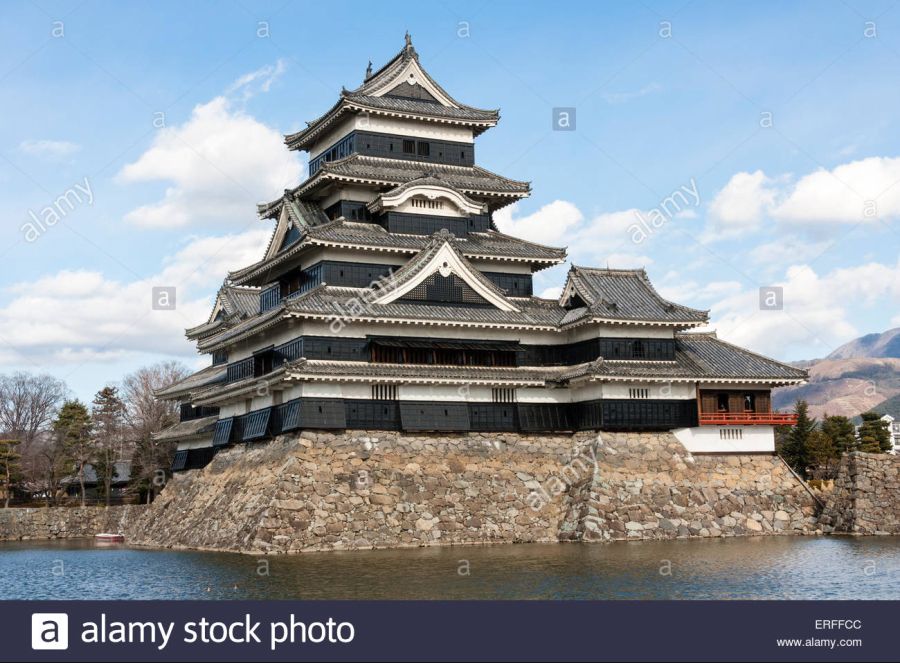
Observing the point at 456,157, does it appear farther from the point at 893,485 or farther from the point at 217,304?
the point at 893,485

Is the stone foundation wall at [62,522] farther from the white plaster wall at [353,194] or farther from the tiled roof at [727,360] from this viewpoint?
the tiled roof at [727,360]

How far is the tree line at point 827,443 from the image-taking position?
69.4m

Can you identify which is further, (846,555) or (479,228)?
(479,228)

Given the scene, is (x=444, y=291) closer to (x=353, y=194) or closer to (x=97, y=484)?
(x=353, y=194)

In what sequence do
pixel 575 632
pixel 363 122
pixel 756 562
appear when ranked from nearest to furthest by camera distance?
pixel 575 632, pixel 756 562, pixel 363 122

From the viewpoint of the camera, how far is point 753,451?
157ft

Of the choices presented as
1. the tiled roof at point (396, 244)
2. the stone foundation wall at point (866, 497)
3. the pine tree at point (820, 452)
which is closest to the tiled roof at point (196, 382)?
the tiled roof at point (396, 244)

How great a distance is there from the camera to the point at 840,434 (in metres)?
72.6

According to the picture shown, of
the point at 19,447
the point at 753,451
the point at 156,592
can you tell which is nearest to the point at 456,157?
the point at 753,451

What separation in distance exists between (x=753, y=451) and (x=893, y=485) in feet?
20.1

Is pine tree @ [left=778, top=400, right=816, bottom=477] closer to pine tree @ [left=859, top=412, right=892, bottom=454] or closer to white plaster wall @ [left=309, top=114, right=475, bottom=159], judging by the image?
pine tree @ [left=859, top=412, right=892, bottom=454]

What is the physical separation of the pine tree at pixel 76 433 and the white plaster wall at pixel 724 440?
148ft

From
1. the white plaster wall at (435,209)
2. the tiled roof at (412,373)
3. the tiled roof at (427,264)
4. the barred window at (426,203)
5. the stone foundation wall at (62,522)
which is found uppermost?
the barred window at (426,203)

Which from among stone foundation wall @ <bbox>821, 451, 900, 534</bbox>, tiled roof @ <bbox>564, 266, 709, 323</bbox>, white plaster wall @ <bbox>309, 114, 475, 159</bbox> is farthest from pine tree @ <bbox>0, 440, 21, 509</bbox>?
stone foundation wall @ <bbox>821, 451, 900, 534</bbox>
